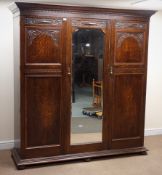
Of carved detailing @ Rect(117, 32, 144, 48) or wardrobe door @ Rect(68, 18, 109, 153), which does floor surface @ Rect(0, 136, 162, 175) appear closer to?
wardrobe door @ Rect(68, 18, 109, 153)

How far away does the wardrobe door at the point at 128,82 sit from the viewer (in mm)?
4102

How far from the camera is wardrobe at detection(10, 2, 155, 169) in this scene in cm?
376

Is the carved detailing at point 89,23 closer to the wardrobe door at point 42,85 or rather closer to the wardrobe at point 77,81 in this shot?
the wardrobe at point 77,81

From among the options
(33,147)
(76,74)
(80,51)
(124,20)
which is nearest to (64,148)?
(33,147)

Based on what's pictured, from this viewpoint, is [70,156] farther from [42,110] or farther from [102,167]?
[42,110]

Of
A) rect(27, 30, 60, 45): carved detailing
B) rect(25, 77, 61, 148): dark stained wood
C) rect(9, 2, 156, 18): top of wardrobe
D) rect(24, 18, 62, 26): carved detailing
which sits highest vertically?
rect(9, 2, 156, 18): top of wardrobe

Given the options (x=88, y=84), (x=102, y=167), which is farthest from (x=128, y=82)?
(x=102, y=167)

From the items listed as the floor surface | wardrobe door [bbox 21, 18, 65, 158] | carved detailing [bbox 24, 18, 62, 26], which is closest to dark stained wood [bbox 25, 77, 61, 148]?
wardrobe door [bbox 21, 18, 65, 158]

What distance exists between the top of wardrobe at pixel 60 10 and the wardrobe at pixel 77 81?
11mm

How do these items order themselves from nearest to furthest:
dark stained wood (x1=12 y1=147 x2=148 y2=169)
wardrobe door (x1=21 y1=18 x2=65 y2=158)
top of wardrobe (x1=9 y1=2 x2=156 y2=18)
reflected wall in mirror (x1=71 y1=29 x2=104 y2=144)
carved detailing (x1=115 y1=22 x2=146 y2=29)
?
top of wardrobe (x1=9 y1=2 x2=156 y2=18), wardrobe door (x1=21 y1=18 x2=65 y2=158), dark stained wood (x1=12 y1=147 x2=148 y2=169), reflected wall in mirror (x1=71 y1=29 x2=104 y2=144), carved detailing (x1=115 y1=22 x2=146 y2=29)

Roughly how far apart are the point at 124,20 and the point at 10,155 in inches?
92.6

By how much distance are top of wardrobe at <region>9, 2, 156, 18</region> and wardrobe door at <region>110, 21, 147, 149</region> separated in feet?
0.42

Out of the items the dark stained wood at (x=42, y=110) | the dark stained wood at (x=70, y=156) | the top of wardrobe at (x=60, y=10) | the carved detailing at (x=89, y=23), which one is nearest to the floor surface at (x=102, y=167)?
the dark stained wood at (x=70, y=156)

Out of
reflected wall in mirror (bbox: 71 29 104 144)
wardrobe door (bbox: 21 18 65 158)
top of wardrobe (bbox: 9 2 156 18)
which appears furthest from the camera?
reflected wall in mirror (bbox: 71 29 104 144)
